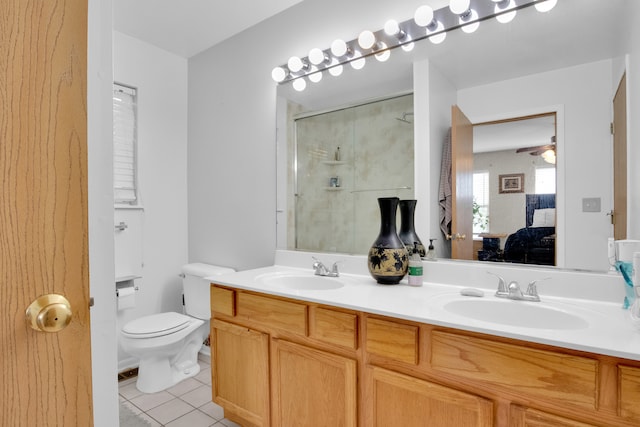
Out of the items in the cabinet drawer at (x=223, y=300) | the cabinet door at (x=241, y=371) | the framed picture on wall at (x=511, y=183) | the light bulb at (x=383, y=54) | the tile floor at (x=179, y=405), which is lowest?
the tile floor at (x=179, y=405)

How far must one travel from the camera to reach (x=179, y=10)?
2295mm

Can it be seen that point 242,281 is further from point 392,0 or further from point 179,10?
point 179,10

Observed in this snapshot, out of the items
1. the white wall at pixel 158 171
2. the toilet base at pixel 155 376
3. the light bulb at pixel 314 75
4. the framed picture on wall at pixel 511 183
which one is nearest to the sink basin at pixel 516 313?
the framed picture on wall at pixel 511 183

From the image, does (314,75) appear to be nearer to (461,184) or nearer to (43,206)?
(461,184)

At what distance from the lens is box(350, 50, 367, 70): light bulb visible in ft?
6.66

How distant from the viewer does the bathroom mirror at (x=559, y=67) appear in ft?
4.50

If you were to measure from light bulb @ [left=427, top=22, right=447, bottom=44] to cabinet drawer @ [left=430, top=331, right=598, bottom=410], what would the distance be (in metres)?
1.40

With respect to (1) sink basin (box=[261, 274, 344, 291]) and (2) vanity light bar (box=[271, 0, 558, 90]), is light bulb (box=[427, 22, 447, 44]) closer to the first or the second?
(2) vanity light bar (box=[271, 0, 558, 90])

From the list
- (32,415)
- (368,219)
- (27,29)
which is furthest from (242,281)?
(27,29)

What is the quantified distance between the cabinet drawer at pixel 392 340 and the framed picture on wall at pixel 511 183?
809 mm

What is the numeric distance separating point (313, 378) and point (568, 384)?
35.7 inches

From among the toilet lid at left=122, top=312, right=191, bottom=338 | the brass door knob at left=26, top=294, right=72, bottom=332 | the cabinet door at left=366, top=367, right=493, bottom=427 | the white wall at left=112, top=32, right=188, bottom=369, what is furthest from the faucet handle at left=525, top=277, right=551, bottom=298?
the white wall at left=112, top=32, right=188, bottom=369

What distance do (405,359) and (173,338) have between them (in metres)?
1.63

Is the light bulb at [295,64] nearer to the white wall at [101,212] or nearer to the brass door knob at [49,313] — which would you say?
the white wall at [101,212]
